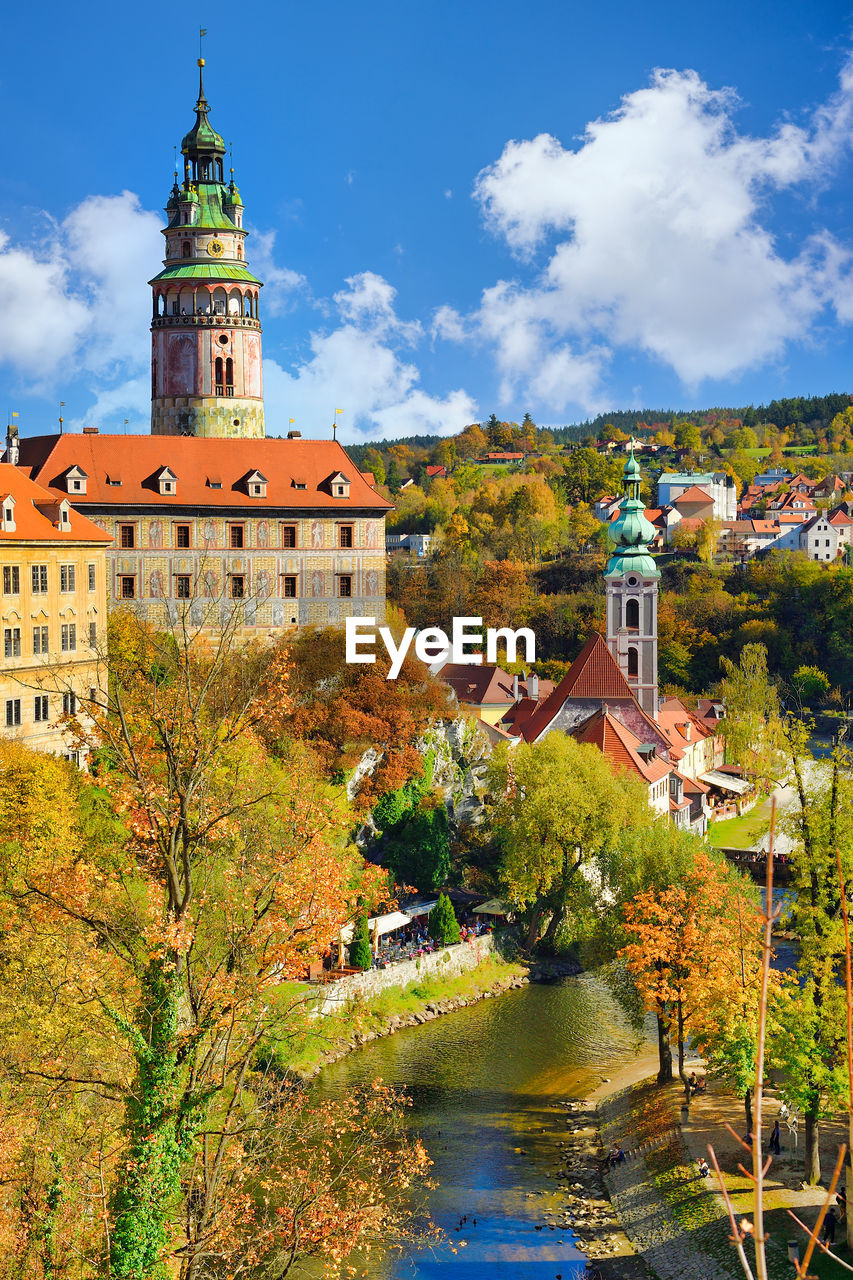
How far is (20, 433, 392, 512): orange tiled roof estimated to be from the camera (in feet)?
166

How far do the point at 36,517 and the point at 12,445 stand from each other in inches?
511

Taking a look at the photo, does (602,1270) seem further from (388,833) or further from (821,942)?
(388,833)

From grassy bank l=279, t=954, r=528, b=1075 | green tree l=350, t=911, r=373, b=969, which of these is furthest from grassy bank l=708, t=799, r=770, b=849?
green tree l=350, t=911, r=373, b=969

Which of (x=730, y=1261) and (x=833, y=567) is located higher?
(x=833, y=567)

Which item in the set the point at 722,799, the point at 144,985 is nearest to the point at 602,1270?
the point at 144,985

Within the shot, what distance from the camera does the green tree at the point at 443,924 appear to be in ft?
129

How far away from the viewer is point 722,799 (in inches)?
2447

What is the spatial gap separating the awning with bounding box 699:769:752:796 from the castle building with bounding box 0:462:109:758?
30374 millimetres

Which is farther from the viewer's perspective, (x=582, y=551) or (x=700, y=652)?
(x=582, y=551)

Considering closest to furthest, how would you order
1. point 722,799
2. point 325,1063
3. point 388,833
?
1. point 325,1063
2. point 388,833
3. point 722,799

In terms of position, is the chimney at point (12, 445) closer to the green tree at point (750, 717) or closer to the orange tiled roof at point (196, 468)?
the orange tiled roof at point (196, 468)

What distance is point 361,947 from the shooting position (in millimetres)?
36719

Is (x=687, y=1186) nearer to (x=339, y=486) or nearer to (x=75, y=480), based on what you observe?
(x=339, y=486)

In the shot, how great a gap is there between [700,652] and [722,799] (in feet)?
96.5
